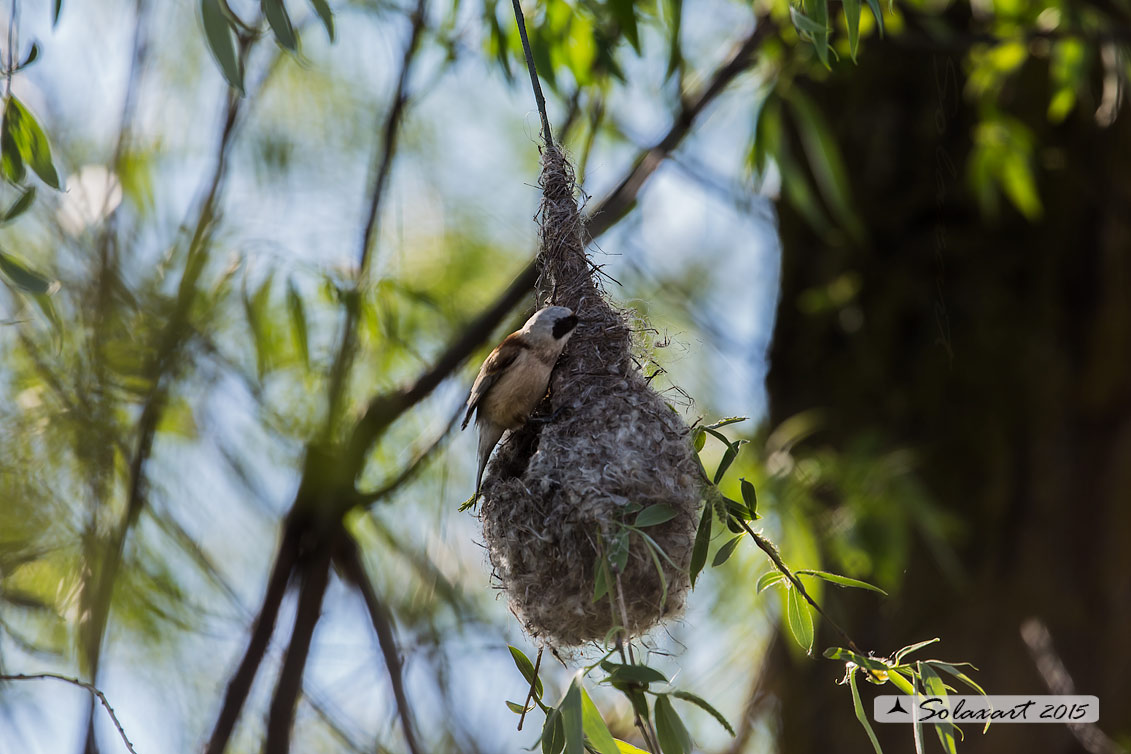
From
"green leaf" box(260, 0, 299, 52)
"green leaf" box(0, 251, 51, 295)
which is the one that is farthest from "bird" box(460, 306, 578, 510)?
"green leaf" box(0, 251, 51, 295)

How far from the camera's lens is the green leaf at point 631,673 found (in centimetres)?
191

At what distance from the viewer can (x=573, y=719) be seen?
1.91m

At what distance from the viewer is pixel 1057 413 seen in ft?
18.5

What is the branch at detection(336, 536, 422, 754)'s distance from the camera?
381 cm

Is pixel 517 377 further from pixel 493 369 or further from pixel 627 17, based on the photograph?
pixel 627 17

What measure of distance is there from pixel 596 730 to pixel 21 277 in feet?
5.14

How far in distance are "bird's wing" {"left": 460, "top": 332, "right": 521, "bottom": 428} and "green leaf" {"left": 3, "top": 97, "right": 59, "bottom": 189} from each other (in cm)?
141

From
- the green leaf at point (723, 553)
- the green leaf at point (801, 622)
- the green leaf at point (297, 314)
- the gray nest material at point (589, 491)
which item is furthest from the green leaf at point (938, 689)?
the green leaf at point (297, 314)

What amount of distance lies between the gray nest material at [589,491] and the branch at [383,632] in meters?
1.09

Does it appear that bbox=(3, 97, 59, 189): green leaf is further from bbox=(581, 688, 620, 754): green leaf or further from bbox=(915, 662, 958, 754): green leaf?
bbox=(915, 662, 958, 754): green leaf

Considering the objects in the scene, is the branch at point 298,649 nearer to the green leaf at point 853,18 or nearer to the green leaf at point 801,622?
the green leaf at point 801,622

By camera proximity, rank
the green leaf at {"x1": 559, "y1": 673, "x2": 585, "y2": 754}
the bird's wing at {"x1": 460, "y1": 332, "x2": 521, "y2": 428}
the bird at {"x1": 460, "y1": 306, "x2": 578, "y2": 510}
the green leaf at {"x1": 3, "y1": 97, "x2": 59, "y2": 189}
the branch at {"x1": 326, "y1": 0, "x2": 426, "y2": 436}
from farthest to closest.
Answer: the branch at {"x1": 326, "y1": 0, "x2": 426, "y2": 436} < the bird's wing at {"x1": 460, "y1": 332, "x2": 521, "y2": 428} < the bird at {"x1": 460, "y1": 306, "x2": 578, "y2": 510} < the green leaf at {"x1": 3, "y1": 97, "x2": 59, "y2": 189} < the green leaf at {"x1": 559, "y1": 673, "x2": 585, "y2": 754}

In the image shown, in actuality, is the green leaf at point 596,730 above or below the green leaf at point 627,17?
below

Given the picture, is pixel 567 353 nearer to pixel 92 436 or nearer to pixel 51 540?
pixel 92 436
